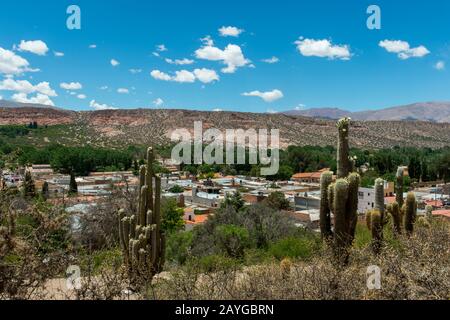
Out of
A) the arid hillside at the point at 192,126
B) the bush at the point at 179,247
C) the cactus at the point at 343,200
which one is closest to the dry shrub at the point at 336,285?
the cactus at the point at 343,200

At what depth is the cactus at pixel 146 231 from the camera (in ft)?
35.2

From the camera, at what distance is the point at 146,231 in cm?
1080

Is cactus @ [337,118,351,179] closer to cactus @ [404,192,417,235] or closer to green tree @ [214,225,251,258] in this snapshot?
cactus @ [404,192,417,235]

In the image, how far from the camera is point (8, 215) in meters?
8.43

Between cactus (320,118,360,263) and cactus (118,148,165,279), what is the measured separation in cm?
411

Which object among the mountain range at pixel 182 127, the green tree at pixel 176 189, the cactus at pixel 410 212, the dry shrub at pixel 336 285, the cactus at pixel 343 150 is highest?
the mountain range at pixel 182 127

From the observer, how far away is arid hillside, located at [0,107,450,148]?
103188 mm

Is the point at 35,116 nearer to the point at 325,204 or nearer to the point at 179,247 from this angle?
the point at 179,247

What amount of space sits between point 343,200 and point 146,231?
461cm

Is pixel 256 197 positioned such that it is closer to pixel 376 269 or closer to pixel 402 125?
pixel 376 269

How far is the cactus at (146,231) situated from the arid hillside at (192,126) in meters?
85.5

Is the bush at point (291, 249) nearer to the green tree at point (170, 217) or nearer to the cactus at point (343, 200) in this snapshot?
the cactus at point (343, 200)
